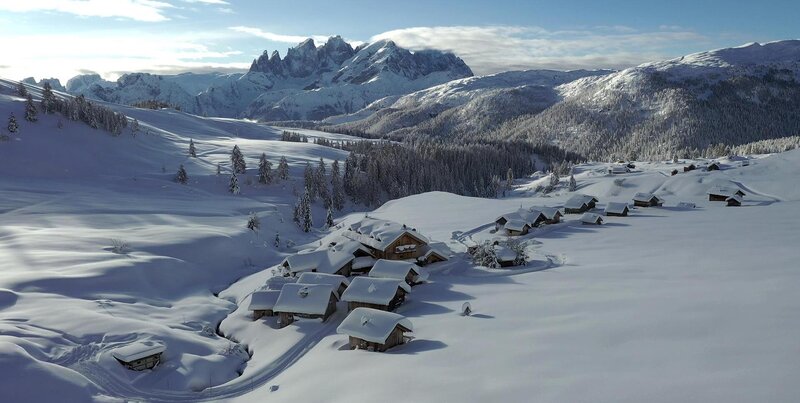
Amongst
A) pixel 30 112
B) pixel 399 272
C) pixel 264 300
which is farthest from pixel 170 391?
pixel 30 112

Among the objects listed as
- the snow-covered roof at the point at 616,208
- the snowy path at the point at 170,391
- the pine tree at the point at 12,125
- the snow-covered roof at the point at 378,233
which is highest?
the pine tree at the point at 12,125

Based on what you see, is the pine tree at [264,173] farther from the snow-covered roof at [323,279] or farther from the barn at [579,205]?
the snow-covered roof at [323,279]

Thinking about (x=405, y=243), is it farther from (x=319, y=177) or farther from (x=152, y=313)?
(x=319, y=177)

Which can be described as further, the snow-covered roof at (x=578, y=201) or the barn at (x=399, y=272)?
the snow-covered roof at (x=578, y=201)

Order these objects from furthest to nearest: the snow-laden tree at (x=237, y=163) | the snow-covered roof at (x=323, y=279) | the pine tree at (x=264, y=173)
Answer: the snow-laden tree at (x=237, y=163) < the pine tree at (x=264, y=173) < the snow-covered roof at (x=323, y=279)

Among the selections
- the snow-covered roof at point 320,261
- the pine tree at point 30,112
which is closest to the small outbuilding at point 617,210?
the snow-covered roof at point 320,261

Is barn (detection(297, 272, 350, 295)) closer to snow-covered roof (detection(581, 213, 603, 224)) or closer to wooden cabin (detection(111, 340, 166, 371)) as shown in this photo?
wooden cabin (detection(111, 340, 166, 371))

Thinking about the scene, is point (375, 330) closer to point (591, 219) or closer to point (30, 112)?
point (591, 219)

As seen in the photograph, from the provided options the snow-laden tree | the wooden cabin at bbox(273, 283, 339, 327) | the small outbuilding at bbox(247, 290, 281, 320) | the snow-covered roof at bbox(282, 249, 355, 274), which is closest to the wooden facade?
the wooden cabin at bbox(273, 283, 339, 327)
